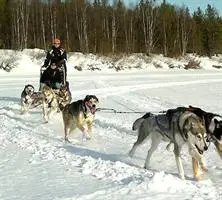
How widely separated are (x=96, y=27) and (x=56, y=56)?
36595 mm

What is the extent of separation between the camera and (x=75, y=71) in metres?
28.3

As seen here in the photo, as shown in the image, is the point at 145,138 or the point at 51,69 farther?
the point at 51,69

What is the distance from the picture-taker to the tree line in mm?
43969

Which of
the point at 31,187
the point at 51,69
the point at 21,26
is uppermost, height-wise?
the point at 21,26

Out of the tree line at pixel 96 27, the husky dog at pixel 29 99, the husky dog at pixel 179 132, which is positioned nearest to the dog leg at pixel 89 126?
the husky dog at pixel 179 132

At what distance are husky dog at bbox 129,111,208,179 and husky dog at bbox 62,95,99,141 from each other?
2.09 meters

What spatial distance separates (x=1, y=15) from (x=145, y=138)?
136 ft

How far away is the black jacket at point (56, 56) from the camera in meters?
11.5

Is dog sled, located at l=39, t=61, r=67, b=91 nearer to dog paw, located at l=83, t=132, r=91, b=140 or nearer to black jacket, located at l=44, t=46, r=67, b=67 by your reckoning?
black jacket, located at l=44, t=46, r=67, b=67

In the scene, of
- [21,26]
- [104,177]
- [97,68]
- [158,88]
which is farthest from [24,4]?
[104,177]

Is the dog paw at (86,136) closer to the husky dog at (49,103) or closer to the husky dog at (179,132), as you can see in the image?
the husky dog at (49,103)

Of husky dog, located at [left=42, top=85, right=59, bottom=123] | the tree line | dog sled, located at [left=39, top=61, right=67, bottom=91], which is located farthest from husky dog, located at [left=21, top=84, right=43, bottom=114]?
the tree line

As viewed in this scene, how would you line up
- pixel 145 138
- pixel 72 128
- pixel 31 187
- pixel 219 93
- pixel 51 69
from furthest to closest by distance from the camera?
pixel 219 93 → pixel 51 69 → pixel 72 128 → pixel 145 138 → pixel 31 187

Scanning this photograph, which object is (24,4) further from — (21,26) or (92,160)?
(92,160)
